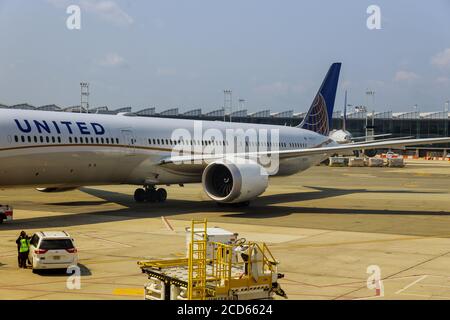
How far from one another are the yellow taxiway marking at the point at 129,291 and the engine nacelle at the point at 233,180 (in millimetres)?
16416

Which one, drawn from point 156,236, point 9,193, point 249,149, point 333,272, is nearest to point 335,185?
point 249,149

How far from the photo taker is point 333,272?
18438mm

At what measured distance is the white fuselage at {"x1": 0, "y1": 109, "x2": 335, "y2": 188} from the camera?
2827 cm

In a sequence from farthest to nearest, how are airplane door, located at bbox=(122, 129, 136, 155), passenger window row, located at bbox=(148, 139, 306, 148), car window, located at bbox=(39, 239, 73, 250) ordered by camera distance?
passenger window row, located at bbox=(148, 139, 306, 148), airplane door, located at bbox=(122, 129, 136, 155), car window, located at bbox=(39, 239, 73, 250)

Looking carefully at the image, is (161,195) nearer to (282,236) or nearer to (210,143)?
(210,143)

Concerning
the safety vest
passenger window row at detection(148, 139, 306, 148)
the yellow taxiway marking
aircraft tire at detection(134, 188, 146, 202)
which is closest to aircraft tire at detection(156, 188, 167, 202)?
aircraft tire at detection(134, 188, 146, 202)

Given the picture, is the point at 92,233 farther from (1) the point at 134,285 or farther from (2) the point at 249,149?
(2) the point at 249,149

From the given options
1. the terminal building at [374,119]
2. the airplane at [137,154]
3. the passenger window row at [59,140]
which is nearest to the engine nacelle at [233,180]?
the airplane at [137,154]

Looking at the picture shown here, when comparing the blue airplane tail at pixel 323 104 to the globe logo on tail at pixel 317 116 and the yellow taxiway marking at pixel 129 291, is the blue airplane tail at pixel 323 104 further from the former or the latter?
the yellow taxiway marking at pixel 129 291

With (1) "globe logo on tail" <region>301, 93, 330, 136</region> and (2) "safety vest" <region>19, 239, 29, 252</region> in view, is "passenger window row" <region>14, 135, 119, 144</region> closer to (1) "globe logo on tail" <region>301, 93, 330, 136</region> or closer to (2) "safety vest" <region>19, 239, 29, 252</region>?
(2) "safety vest" <region>19, 239, 29, 252</region>

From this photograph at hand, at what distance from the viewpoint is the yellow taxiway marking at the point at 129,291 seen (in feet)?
51.0

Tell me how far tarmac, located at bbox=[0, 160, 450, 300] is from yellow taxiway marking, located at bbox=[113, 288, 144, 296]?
0.08ft

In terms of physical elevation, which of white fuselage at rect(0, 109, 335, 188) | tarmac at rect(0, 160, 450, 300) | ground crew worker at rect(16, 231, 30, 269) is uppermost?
white fuselage at rect(0, 109, 335, 188)

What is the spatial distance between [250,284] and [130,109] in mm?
140760
